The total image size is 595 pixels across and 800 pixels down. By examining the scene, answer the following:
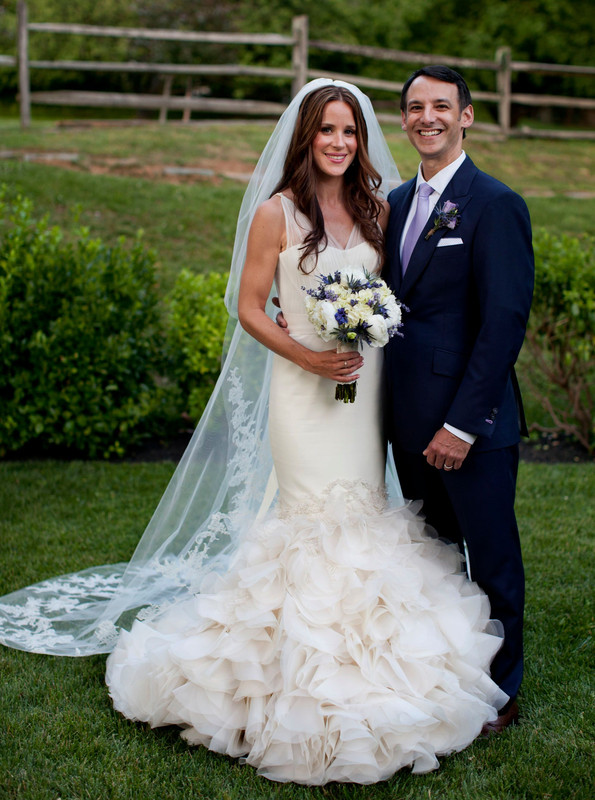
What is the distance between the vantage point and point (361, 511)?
11.4 ft

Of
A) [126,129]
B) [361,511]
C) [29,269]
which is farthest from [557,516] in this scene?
[126,129]

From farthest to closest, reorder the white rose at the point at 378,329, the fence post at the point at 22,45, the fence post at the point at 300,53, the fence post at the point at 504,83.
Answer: the fence post at the point at 504,83 < the fence post at the point at 300,53 < the fence post at the point at 22,45 < the white rose at the point at 378,329

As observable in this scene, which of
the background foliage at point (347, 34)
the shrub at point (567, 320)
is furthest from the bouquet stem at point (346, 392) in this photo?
the background foliage at point (347, 34)

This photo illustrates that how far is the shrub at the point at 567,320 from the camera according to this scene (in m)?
6.68

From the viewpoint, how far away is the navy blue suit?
10.3ft

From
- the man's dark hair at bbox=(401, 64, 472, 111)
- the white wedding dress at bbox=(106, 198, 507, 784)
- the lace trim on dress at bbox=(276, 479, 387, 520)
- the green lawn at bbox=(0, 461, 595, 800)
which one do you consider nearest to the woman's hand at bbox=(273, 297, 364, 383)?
the white wedding dress at bbox=(106, 198, 507, 784)

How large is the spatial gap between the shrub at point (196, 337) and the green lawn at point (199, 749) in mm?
1838

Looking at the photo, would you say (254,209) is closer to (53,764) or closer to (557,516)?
(53,764)

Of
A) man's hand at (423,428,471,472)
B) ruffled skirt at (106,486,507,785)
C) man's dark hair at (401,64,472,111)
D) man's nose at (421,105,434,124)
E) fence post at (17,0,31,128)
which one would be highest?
fence post at (17,0,31,128)

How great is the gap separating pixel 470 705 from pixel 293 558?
2.82 feet

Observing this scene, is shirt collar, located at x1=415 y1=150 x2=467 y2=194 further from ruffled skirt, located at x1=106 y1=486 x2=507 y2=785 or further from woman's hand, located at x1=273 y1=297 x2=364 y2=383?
ruffled skirt, located at x1=106 y1=486 x2=507 y2=785

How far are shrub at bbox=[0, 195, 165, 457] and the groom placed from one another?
12.0 feet

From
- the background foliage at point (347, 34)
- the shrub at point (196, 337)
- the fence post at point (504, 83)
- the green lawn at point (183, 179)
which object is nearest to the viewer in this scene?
the shrub at point (196, 337)

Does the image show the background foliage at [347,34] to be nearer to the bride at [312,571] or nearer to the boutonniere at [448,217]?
the bride at [312,571]
